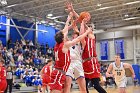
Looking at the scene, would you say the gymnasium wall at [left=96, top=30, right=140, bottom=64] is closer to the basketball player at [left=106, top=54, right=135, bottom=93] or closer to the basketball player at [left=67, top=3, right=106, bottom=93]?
the basketball player at [left=106, top=54, right=135, bottom=93]

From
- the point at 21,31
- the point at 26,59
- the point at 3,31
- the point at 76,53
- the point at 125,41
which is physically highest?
the point at 21,31

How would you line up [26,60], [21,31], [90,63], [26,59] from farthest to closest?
[21,31] < [26,59] < [26,60] < [90,63]

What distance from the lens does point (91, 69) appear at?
5.27 metres

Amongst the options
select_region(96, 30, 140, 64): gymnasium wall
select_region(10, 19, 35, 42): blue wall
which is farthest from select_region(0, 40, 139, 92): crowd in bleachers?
select_region(96, 30, 140, 64): gymnasium wall

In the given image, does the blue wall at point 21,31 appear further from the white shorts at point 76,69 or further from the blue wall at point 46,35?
the white shorts at point 76,69

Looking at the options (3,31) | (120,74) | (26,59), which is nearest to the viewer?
(120,74)

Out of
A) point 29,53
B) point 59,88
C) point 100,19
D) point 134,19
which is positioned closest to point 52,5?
point 29,53

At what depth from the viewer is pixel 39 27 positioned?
26266 millimetres

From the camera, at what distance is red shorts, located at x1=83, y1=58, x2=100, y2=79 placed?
5.26 meters

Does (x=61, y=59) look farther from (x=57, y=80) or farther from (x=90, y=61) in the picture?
(x=90, y=61)

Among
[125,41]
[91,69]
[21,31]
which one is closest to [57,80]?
[91,69]

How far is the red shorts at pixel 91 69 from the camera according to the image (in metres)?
5.26

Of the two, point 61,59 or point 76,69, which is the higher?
point 61,59

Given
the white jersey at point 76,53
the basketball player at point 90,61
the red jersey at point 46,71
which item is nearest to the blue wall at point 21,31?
the red jersey at point 46,71
